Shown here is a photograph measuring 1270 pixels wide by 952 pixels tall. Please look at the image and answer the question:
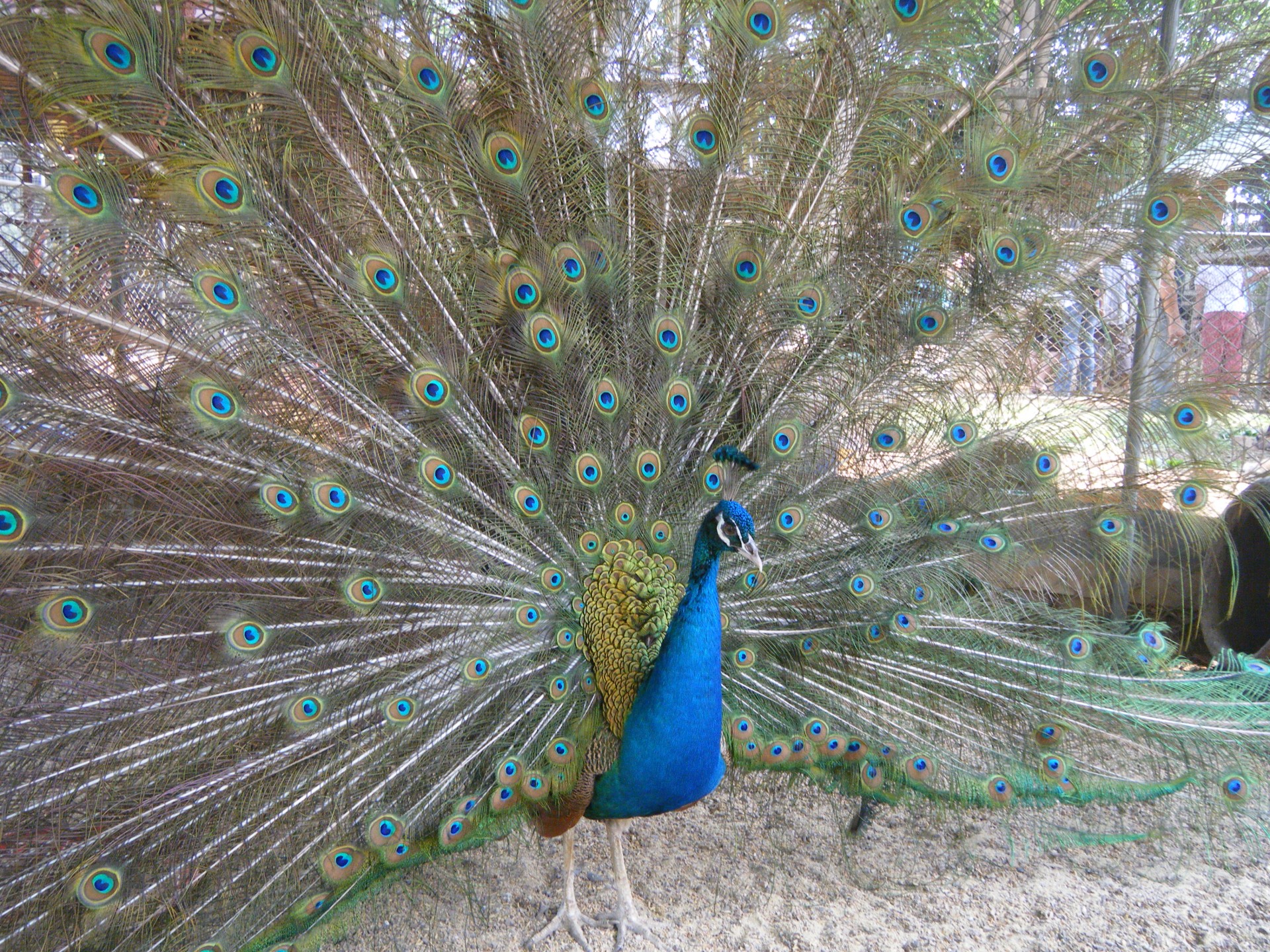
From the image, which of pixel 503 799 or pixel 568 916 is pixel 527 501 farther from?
pixel 568 916

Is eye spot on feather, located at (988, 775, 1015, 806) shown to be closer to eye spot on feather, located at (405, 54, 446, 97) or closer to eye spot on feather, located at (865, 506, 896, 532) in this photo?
eye spot on feather, located at (865, 506, 896, 532)

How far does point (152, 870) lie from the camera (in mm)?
1788

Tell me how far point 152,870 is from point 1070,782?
2454 mm

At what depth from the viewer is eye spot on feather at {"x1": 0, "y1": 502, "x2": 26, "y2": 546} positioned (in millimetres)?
1721

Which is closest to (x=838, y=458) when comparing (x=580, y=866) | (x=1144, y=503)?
(x=1144, y=503)

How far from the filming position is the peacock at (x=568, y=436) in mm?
1773

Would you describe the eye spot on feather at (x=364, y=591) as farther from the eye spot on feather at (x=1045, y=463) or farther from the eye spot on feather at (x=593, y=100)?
the eye spot on feather at (x=1045, y=463)

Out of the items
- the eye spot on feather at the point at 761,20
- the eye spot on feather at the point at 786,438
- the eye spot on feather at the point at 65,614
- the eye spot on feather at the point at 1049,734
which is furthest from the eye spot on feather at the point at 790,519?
the eye spot on feather at the point at 65,614

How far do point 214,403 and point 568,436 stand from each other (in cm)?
92

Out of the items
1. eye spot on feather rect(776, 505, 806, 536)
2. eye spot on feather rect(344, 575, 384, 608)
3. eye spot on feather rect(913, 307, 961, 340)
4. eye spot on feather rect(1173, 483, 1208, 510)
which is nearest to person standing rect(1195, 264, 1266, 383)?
eye spot on feather rect(1173, 483, 1208, 510)

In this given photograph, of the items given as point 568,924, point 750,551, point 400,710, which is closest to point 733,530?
point 750,551

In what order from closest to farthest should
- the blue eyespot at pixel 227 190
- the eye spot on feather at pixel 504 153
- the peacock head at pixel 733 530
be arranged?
the blue eyespot at pixel 227 190 → the peacock head at pixel 733 530 → the eye spot on feather at pixel 504 153

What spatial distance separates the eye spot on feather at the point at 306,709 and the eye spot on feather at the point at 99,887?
46 cm

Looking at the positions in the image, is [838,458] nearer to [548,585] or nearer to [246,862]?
[548,585]
